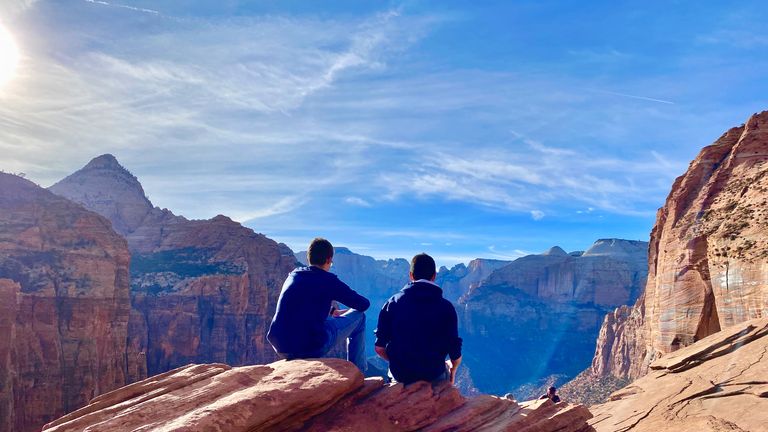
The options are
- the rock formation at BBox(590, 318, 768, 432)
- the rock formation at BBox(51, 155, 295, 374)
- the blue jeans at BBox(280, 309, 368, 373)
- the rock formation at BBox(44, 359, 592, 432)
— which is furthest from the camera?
the rock formation at BBox(51, 155, 295, 374)

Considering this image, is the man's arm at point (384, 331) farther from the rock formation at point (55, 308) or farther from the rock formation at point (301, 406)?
the rock formation at point (55, 308)

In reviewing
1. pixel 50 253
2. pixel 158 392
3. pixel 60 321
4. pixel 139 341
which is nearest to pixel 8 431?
pixel 60 321

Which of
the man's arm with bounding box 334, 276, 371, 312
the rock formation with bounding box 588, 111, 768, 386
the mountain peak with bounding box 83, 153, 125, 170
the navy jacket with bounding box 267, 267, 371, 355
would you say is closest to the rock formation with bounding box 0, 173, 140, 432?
the navy jacket with bounding box 267, 267, 371, 355

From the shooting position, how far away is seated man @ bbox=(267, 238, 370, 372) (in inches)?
395

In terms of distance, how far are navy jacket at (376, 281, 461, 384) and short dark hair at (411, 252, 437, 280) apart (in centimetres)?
39

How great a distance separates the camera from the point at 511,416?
982 cm

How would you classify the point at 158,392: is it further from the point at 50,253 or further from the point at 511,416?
the point at 50,253

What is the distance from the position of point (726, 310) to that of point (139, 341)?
298 ft

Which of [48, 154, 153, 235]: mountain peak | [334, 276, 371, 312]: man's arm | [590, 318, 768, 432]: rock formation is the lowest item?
[590, 318, 768, 432]: rock formation

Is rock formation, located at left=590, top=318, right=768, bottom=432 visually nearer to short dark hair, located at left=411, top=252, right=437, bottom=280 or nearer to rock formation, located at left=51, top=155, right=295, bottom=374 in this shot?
short dark hair, located at left=411, top=252, right=437, bottom=280

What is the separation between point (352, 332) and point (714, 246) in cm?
2629

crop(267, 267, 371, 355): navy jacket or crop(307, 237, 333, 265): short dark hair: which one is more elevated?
crop(307, 237, 333, 265): short dark hair

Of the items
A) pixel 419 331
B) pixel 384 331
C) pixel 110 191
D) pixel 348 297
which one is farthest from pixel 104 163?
pixel 419 331

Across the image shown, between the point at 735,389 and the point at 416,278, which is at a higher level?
the point at 416,278
